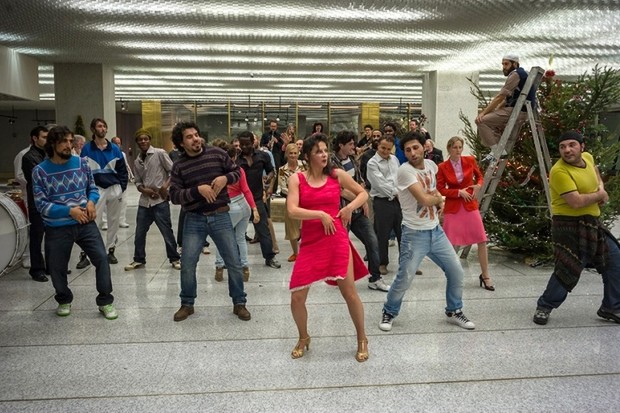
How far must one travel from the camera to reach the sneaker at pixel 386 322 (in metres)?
3.99

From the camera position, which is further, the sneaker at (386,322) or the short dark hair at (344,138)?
the short dark hair at (344,138)

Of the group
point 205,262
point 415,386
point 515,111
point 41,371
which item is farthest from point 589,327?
point 205,262

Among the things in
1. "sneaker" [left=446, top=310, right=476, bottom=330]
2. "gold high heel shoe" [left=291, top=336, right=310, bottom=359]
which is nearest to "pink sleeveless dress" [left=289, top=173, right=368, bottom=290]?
"gold high heel shoe" [left=291, top=336, right=310, bottom=359]

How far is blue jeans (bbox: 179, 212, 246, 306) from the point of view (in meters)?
4.24

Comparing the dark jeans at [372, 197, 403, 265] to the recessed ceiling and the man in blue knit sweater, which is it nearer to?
the man in blue knit sweater

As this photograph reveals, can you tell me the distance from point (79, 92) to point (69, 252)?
33.8 feet

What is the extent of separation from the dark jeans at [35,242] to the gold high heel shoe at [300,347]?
3516 mm

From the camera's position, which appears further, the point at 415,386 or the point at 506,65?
the point at 506,65

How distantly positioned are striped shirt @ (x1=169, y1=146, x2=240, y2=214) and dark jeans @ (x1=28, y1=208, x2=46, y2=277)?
7.51 ft

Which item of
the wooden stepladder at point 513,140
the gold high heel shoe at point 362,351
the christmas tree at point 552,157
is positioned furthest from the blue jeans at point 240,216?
the christmas tree at point 552,157

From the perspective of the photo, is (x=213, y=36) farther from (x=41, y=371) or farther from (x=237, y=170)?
(x=41, y=371)

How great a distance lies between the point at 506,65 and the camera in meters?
5.28

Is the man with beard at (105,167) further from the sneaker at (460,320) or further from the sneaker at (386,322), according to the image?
the sneaker at (460,320)

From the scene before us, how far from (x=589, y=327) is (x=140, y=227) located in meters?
4.59
